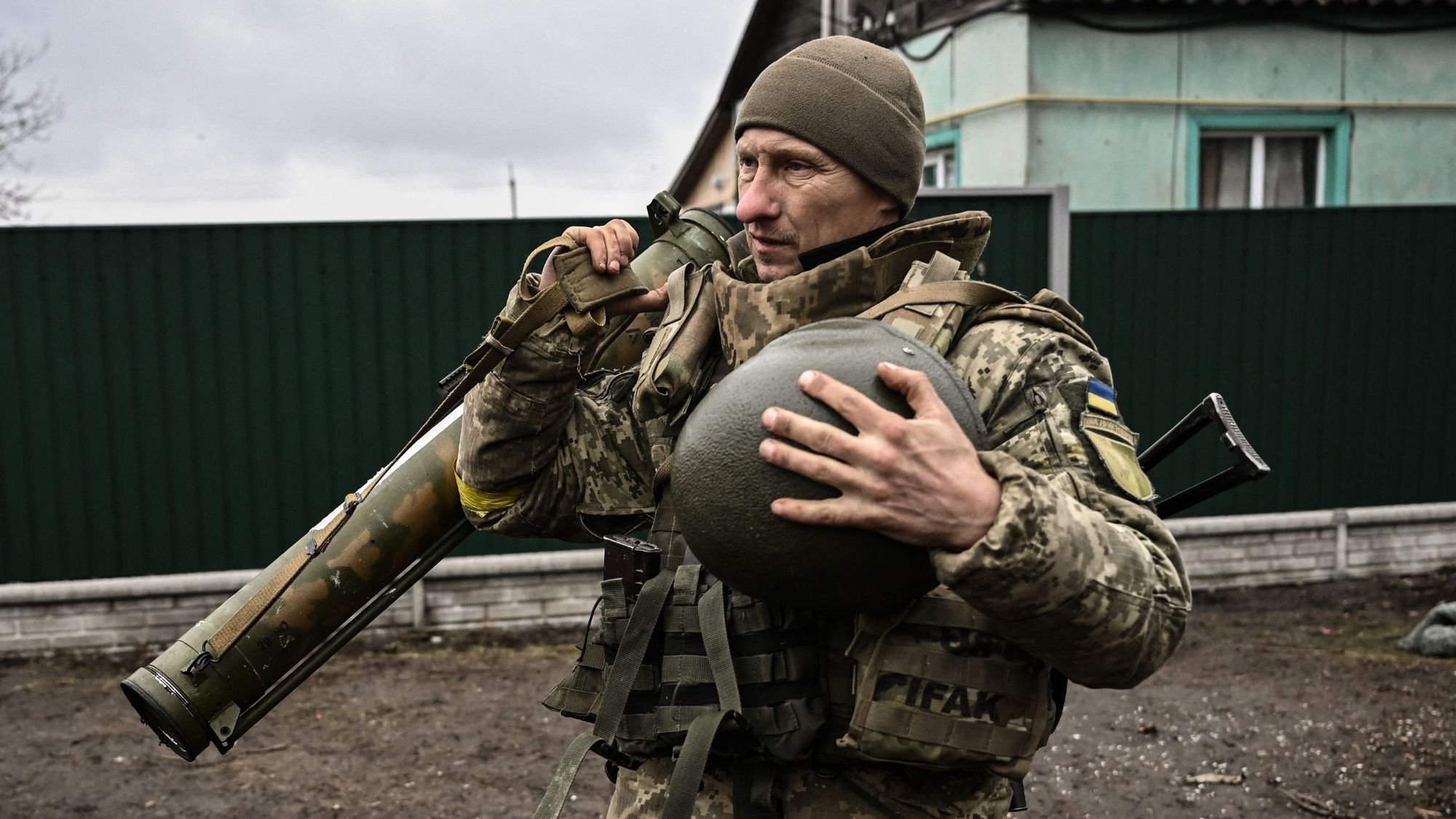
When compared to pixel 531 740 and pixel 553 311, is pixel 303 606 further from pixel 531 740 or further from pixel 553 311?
pixel 531 740

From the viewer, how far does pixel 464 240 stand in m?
6.70

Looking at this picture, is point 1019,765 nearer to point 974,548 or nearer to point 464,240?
point 974,548

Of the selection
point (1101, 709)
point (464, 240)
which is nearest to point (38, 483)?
point (464, 240)

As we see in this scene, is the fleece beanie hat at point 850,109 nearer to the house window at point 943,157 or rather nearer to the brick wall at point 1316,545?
the brick wall at point 1316,545

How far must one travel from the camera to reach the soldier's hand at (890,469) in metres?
1.50

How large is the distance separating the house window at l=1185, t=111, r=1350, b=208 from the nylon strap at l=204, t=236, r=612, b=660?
8.76 m

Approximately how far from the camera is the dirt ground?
4.83m

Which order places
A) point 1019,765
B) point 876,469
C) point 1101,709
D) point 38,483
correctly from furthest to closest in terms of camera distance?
point 38,483 → point 1101,709 → point 1019,765 → point 876,469

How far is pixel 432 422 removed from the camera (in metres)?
2.63

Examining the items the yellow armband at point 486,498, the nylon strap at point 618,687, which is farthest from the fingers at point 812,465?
the yellow armband at point 486,498

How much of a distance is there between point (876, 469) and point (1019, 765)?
61 centimetres

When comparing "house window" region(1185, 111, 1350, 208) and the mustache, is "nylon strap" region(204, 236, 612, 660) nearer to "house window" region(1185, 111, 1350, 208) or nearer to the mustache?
the mustache

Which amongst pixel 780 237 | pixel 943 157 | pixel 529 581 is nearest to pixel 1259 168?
pixel 943 157

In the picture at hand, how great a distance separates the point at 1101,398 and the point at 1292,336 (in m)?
6.46
